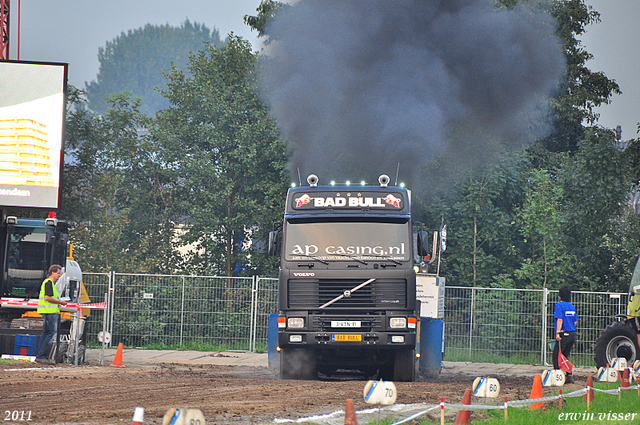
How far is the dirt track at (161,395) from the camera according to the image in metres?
8.87

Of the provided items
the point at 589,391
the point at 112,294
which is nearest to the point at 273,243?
the point at 589,391

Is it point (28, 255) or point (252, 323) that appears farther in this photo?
point (252, 323)

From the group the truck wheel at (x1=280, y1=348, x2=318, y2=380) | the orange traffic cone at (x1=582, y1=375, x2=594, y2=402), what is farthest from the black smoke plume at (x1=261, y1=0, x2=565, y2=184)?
the orange traffic cone at (x1=582, y1=375, x2=594, y2=402)

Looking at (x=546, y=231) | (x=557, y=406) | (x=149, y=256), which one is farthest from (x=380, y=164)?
(x=149, y=256)

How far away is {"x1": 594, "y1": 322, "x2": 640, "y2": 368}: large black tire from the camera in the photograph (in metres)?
17.1

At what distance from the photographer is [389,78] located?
61.2 feet

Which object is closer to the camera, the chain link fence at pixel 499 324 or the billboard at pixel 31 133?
the billboard at pixel 31 133

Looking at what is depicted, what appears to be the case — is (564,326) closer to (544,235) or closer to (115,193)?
(544,235)

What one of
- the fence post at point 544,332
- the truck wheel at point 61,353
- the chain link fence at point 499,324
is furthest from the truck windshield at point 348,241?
the fence post at point 544,332

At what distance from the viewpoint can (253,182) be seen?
90.6 ft

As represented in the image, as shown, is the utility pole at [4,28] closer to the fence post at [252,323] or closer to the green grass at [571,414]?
the fence post at [252,323]

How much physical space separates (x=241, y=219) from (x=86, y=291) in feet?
22.4

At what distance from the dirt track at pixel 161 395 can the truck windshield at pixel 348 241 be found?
2053mm

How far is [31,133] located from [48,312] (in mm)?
4357
